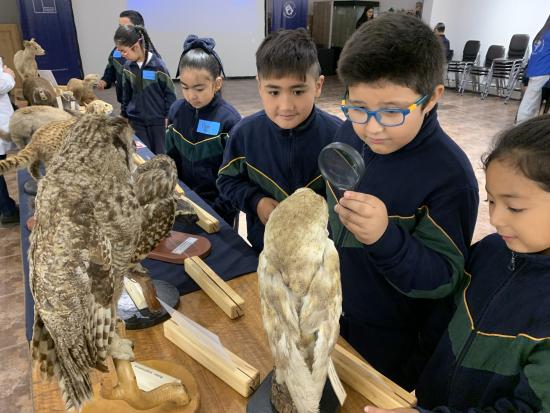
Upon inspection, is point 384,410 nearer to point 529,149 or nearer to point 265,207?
point 529,149

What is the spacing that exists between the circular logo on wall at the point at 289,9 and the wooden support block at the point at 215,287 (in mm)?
10964

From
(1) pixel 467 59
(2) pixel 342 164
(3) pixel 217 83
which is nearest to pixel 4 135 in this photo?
(3) pixel 217 83

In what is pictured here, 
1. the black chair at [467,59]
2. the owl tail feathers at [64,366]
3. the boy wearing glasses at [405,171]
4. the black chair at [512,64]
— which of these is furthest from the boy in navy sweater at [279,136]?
the black chair at [467,59]

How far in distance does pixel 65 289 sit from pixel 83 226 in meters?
0.13

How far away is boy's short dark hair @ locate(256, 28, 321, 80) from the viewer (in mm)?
1393

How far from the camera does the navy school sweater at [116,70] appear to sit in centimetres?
395

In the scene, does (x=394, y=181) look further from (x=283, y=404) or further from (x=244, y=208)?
(x=244, y=208)

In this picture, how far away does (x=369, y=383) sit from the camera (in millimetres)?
990

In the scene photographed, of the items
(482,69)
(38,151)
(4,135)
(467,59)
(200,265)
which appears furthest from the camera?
(467,59)

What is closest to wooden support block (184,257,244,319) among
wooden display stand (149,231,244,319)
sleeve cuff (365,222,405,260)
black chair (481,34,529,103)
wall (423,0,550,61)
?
wooden display stand (149,231,244,319)

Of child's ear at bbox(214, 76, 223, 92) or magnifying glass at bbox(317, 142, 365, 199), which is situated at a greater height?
child's ear at bbox(214, 76, 223, 92)

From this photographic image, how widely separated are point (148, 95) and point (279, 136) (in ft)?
7.63

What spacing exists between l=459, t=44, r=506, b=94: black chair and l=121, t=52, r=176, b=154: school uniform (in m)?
7.94

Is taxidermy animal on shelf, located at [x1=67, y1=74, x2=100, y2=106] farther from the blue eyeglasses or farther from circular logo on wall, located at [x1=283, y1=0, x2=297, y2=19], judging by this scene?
circular logo on wall, located at [x1=283, y1=0, x2=297, y2=19]
